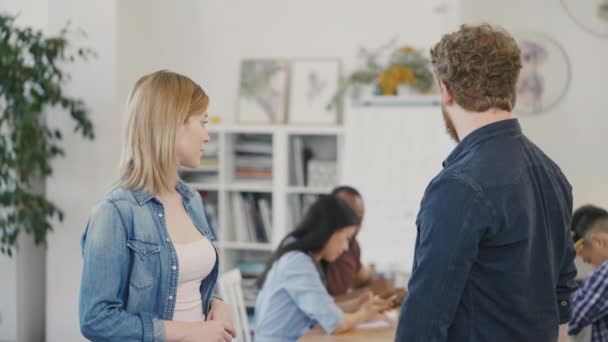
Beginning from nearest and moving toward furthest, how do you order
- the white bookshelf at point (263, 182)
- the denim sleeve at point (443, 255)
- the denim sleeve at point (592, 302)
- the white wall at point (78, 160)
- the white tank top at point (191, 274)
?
the denim sleeve at point (443, 255) < the white tank top at point (191, 274) < the denim sleeve at point (592, 302) < the white wall at point (78, 160) < the white bookshelf at point (263, 182)

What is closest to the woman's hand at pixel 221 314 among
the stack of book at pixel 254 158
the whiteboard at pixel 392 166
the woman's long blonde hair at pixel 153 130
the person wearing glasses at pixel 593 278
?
the woman's long blonde hair at pixel 153 130

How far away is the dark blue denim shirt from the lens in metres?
1.46

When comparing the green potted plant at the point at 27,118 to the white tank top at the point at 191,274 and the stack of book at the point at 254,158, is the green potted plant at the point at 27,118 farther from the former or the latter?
the white tank top at the point at 191,274

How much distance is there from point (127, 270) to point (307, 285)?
127cm

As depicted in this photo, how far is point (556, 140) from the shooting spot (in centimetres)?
408

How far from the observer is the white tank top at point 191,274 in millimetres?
1758

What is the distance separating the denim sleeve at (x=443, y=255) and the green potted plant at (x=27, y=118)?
9.13ft

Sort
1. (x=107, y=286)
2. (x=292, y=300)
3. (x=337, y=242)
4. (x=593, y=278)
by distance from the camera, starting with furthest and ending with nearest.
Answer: (x=337, y=242) < (x=292, y=300) < (x=593, y=278) < (x=107, y=286)

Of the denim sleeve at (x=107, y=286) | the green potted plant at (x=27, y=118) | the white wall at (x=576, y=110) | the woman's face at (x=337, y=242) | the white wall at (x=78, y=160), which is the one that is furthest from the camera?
the white wall at (x=78, y=160)

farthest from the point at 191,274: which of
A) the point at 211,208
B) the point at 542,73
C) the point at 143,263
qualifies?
the point at 211,208

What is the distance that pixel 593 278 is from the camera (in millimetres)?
2641

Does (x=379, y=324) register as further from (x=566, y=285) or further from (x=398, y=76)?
(x=398, y=76)

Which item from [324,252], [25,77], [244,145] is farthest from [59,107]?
[324,252]

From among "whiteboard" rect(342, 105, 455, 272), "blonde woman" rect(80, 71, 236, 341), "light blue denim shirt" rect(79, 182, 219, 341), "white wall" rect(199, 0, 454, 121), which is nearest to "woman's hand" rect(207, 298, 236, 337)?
"blonde woman" rect(80, 71, 236, 341)
